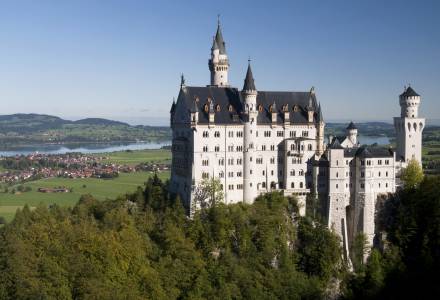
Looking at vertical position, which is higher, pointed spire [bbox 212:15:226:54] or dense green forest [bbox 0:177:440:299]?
pointed spire [bbox 212:15:226:54]

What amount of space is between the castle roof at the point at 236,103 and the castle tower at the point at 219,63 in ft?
14.4

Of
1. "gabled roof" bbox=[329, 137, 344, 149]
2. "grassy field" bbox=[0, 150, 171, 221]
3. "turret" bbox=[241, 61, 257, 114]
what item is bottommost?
"grassy field" bbox=[0, 150, 171, 221]

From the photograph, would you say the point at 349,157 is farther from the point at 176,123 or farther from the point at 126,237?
the point at 126,237

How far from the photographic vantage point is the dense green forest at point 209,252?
68.2 metres

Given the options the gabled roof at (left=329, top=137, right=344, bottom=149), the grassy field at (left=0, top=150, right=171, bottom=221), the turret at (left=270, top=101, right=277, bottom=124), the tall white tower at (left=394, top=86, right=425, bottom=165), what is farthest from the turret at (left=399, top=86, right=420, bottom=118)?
the grassy field at (left=0, top=150, right=171, bottom=221)

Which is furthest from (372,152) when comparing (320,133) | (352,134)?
(320,133)

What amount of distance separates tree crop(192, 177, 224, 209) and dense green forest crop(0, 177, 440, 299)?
4.15 ft

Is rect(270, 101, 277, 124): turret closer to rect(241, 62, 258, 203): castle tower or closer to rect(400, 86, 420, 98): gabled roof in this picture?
rect(241, 62, 258, 203): castle tower

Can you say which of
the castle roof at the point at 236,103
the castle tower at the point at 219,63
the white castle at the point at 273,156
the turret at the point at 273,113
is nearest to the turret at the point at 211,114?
the white castle at the point at 273,156

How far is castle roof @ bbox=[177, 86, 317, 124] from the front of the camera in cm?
8375

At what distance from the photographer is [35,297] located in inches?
2464

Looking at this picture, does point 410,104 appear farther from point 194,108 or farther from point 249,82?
point 194,108

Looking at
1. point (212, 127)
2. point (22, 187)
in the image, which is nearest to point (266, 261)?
point (212, 127)

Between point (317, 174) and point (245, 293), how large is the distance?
861 inches
